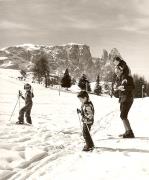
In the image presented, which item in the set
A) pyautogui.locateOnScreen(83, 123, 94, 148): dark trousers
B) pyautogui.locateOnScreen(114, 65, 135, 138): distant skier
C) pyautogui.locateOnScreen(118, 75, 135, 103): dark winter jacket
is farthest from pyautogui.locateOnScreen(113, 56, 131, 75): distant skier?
pyautogui.locateOnScreen(83, 123, 94, 148): dark trousers

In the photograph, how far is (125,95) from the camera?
34.0ft

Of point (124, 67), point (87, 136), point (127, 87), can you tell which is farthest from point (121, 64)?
point (87, 136)

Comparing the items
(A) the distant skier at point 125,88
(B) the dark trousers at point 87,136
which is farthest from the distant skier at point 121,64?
(B) the dark trousers at point 87,136

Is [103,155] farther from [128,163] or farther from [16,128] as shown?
[16,128]

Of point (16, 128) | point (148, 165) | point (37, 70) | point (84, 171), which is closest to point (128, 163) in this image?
point (148, 165)

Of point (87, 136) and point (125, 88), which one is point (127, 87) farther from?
point (87, 136)

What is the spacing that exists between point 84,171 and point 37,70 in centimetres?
10998

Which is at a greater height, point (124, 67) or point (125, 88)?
point (124, 67)

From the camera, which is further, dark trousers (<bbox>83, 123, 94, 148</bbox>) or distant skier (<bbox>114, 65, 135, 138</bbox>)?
distant skier (<bbox>114, 65, 135, 138</bbox>)

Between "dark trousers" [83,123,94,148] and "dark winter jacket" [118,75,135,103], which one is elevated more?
"dark winter jacket" [118,75,135,103]

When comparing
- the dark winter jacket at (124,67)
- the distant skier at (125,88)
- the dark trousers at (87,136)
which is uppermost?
the dark winter jacket at (124,67)

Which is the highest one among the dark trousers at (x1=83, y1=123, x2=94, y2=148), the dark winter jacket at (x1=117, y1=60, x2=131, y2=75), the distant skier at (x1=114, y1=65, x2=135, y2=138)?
the dark winter jacket at (x1=117, y1=60, x2=131, y2=75)

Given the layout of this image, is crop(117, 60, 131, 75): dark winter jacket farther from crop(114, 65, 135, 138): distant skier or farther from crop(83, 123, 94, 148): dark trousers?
crop(83, 123, 94, 148): dark trousers

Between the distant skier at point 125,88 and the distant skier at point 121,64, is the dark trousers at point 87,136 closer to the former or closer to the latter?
the distant skier at point 125,88
